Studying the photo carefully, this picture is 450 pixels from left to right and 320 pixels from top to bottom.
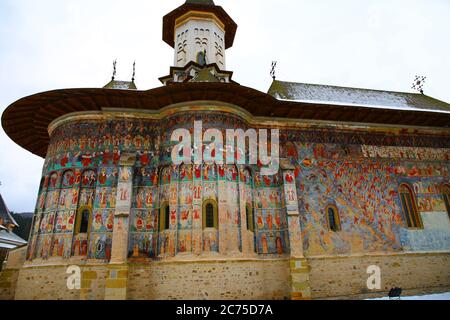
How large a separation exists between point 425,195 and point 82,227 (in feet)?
46.8

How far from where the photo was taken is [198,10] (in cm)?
1739

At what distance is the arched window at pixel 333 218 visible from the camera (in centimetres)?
1150

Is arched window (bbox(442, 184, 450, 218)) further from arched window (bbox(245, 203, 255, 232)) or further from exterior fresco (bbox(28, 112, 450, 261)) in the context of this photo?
arched window (bbox(245, 203, 255, 232))

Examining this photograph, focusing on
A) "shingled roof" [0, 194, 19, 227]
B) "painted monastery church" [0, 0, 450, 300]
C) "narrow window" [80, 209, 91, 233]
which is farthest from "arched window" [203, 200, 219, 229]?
"shingled roof" [0, 194, 19, 227]

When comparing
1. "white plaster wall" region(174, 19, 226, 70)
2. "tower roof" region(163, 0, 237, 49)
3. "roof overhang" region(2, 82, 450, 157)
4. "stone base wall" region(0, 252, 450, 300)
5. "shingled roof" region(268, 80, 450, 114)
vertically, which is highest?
"tower roof" region(163, 0, 237, 49)

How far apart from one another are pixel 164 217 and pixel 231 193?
251cm

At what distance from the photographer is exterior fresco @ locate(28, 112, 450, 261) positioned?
990 cm

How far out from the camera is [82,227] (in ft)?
33.8

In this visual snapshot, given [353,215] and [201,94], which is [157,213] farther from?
[353,215]

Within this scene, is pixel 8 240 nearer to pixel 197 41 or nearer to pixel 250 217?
pixel 197 41

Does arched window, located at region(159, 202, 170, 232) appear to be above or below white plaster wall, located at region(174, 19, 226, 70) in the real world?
below

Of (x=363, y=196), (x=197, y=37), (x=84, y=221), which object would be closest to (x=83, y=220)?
(x=84, y=221)

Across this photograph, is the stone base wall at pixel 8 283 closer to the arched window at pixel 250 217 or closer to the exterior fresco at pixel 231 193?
the exterior fresco at pixel 231 193

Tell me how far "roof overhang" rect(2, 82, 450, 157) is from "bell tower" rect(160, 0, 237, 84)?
17.1 ft
